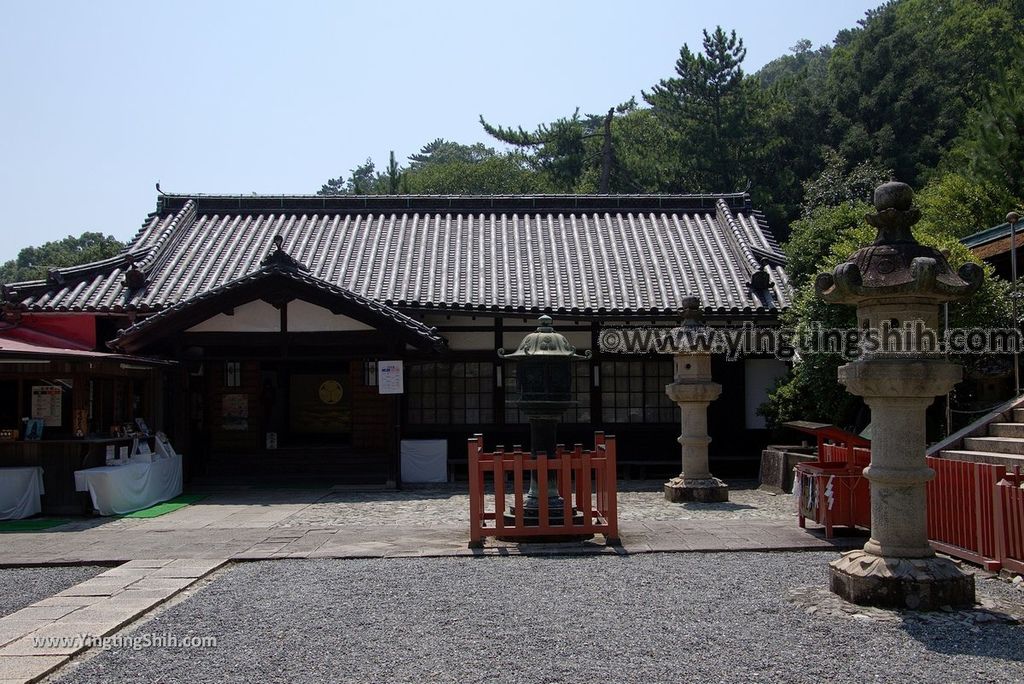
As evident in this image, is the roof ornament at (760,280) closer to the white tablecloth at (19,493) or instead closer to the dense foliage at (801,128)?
the dense foliage at (801,128)

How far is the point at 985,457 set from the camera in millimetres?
8883

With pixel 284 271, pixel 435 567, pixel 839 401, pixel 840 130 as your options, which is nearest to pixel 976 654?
pixel 435 567

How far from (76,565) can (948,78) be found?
37.9 m

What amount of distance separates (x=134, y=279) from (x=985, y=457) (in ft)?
47.4

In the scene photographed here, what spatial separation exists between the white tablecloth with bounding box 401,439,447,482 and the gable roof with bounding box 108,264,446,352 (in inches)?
96.3

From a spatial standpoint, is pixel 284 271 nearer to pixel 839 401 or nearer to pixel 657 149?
pixel 839 401

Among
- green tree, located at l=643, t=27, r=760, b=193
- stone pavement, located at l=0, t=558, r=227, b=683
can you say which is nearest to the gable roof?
stone pavement, located at l=0, t=558, r=227, b=683

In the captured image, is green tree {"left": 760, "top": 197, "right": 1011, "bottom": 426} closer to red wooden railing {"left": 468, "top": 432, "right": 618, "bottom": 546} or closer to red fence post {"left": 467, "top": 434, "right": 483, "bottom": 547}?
red wooden railing {"left": 468, "top": 432, "right": 618, "bottom": 546}

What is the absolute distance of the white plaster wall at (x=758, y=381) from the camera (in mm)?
16438

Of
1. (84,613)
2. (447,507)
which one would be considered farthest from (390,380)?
(84,613)

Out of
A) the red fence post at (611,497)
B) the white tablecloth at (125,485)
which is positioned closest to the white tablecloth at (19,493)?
the white tablecloth at (125,485)

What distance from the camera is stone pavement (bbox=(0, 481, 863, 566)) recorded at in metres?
8.90

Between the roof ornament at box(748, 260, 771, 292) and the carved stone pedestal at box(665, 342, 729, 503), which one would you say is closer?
the carved stone pedestal at box(665, 342, 729, 503)

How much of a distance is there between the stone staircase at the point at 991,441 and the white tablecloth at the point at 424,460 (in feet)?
29.0
